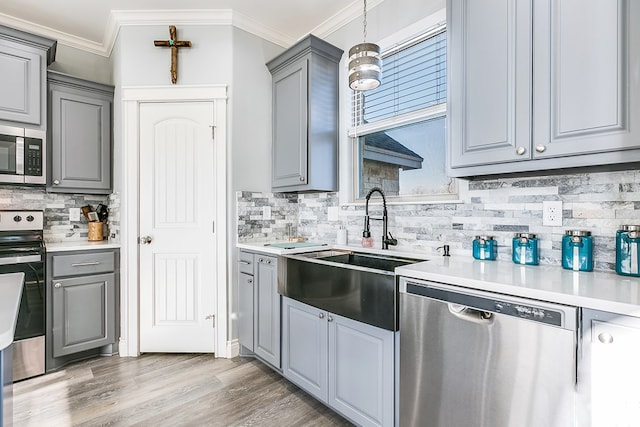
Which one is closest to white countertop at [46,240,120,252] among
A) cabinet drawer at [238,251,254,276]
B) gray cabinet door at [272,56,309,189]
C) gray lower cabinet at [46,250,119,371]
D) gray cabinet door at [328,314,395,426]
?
gray lower cabinet at [46,250,119,371]

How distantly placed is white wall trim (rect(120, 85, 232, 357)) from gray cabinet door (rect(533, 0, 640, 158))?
227 cm

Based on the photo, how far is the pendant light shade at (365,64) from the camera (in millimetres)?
1722

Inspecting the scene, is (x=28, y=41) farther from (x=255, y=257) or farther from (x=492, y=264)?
(x=492, y=264)

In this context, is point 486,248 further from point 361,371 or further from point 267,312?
point 267,312

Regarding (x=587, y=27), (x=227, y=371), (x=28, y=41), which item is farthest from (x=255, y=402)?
(x=28, y=41)

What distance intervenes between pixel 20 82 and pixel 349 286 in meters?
3.00

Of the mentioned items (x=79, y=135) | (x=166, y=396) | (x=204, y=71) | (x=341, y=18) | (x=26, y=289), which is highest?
(x=341, y=18)

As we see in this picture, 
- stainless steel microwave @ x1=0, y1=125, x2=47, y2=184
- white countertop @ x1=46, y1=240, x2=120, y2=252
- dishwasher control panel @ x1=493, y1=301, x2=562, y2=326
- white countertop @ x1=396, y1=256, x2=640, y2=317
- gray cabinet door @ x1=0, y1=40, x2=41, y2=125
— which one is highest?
gray cabinet door @ x1=0, y1=40, x2=41, y2=125

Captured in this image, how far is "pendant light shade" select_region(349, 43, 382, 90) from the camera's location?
1.72 meters

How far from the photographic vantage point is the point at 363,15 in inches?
105

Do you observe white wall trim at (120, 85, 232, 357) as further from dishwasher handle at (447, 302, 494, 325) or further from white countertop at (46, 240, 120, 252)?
dishwasher handle at (447, 302, 494, 325)

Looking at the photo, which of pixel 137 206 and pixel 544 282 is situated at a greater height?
pixel 137 206

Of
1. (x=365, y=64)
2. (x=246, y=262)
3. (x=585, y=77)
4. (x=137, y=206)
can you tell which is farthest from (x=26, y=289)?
(x=585, y=77)

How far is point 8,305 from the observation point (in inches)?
39.7
